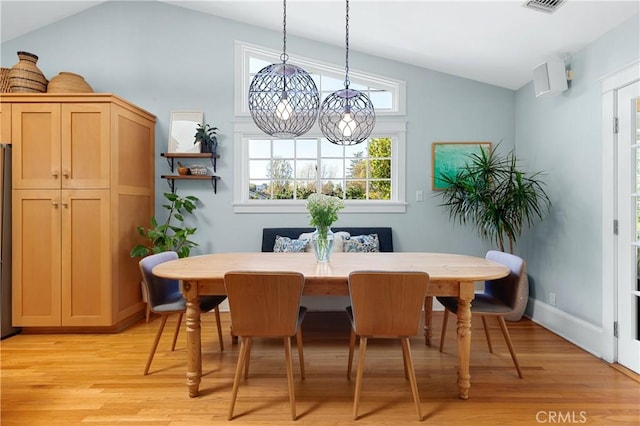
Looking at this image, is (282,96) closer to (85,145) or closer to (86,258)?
(85,145)

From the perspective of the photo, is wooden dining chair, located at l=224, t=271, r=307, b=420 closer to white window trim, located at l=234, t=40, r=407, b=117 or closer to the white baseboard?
the white baseboard

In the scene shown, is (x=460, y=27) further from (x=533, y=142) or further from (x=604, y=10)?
(x=533, y=142)

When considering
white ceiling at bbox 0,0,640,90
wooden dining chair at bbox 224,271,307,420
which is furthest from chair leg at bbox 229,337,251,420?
white ceiling at bbox 0,0,640,90

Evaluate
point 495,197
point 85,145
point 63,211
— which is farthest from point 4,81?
point 495,197

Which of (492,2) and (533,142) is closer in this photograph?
(492,2)

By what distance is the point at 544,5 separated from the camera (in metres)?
2.44

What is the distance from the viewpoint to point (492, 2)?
8.48ft

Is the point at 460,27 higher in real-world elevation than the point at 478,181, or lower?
higher

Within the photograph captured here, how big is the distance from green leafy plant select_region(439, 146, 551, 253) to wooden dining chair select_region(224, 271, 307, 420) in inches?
93.4

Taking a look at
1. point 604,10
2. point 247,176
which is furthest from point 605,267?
point 247,176

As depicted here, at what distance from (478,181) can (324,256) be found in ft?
6.45

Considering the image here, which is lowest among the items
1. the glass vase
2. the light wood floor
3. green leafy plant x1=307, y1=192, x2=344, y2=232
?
the light wood floor

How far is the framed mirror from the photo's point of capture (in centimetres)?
385

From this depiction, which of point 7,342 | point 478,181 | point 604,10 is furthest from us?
point 478,181
